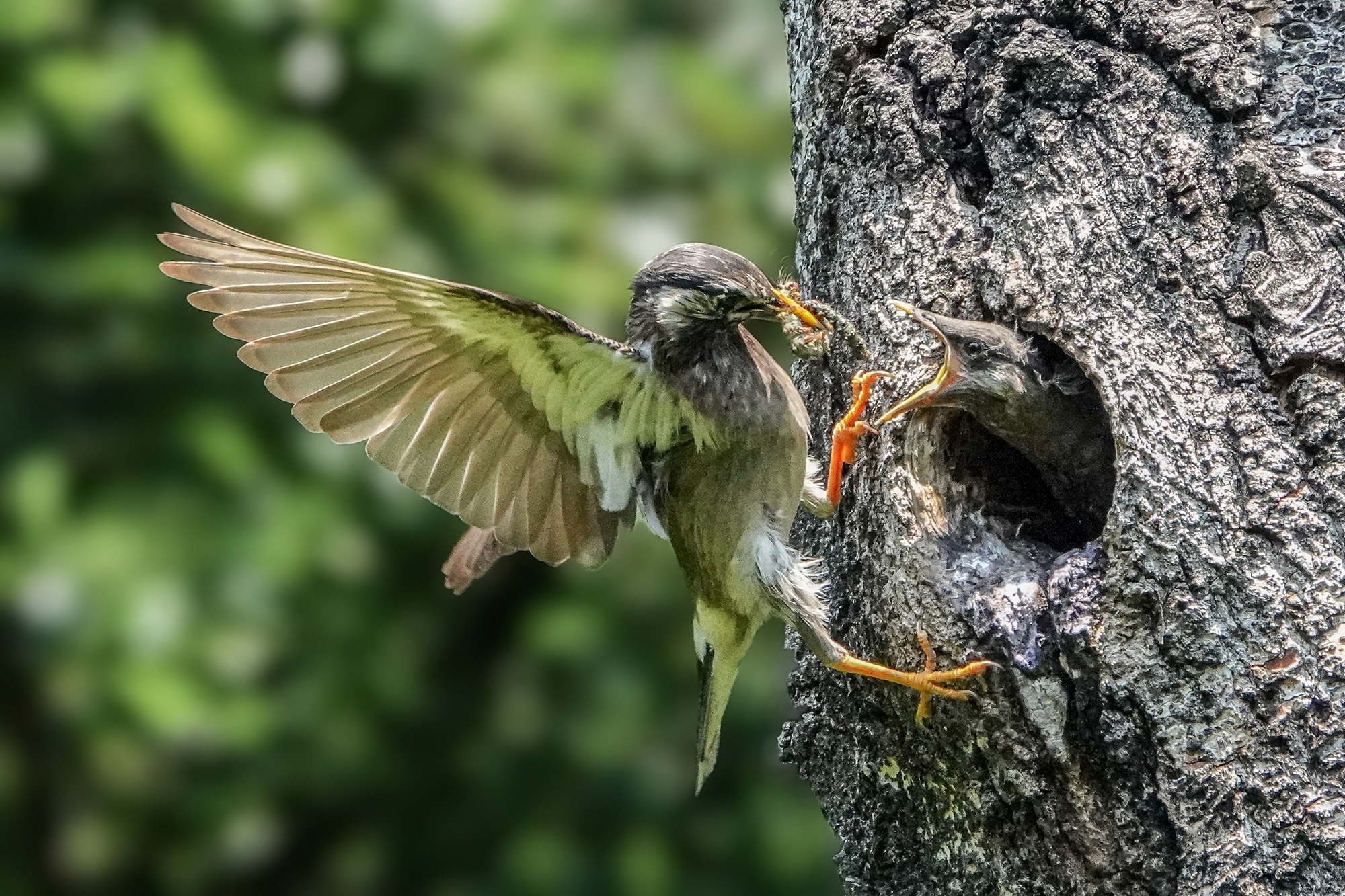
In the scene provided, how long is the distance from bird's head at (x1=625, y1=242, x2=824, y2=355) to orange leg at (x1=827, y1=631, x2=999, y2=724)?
72cm

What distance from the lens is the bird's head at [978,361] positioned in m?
2.61

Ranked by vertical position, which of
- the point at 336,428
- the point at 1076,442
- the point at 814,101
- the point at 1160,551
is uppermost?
the point at 814,101

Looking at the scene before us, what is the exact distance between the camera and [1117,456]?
243 centimetres

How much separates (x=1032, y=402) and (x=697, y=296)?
788 millimetres

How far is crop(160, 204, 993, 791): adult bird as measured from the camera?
2.82 meters

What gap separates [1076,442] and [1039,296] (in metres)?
0.33

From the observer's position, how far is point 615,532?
3367mm

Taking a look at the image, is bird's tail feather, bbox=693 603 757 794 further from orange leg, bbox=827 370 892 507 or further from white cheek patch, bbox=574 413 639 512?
orange leg, bbox=827 370 892 507

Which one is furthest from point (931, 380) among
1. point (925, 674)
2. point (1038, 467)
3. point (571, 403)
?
point (571, 403)

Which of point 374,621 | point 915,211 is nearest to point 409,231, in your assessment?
point 374,621

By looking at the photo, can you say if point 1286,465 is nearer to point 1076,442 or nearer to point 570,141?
point 1076,442

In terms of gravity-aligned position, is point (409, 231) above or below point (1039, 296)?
above

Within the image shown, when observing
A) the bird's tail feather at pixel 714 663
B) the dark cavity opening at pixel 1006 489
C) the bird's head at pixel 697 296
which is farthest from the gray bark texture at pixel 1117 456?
the bird's tail feather at pixel 714 663

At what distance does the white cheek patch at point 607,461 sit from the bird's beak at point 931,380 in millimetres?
690
